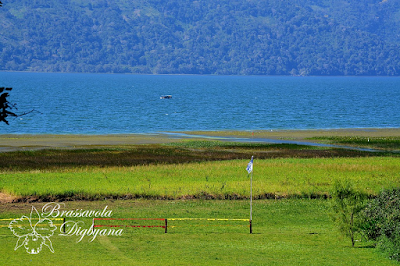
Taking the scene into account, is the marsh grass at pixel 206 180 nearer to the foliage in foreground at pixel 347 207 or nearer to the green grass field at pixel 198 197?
the green grass field at pixel 198 197

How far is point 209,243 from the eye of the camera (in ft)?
93.0

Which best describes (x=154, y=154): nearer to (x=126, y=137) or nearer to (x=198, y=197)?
(x=198, y=197)

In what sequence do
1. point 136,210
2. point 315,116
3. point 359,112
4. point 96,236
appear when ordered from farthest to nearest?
point 359,112, point 315,116, point 136,210, point 96,236

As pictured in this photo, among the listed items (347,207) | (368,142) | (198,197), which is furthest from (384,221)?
(368,142)

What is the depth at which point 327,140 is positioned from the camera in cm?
8494

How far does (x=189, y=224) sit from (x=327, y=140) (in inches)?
2189

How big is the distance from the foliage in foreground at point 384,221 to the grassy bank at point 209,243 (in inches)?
25.7

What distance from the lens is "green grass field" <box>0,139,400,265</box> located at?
85.4 ft

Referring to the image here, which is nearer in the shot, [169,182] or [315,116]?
[169,182]

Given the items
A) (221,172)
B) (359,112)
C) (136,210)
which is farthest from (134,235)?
(359,112)

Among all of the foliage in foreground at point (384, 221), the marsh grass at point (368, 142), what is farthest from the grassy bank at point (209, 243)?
the marsh grass at point (368, 142)

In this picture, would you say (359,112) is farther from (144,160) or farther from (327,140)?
(144,160)

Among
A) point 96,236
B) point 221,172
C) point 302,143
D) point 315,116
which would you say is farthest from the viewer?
point 315,116

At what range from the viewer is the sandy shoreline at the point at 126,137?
7669cm
